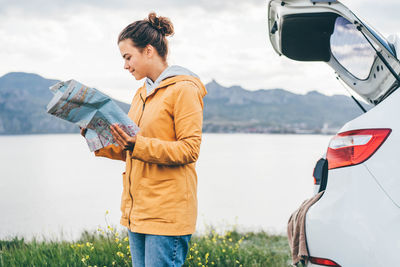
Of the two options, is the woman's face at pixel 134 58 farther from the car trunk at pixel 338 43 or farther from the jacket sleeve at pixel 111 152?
the car trunk at pixel 338 43

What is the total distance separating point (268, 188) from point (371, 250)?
33248mm

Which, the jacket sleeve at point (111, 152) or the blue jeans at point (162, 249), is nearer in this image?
the blue jeans at point (162, 249)

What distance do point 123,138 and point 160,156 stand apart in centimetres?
21

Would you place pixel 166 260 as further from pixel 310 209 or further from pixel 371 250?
pixel 371 250

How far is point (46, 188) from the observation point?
34000 mm

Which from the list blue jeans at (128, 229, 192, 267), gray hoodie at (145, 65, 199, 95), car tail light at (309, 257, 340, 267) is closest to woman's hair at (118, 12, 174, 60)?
gray hoodie at (145, 65, 199, 95)

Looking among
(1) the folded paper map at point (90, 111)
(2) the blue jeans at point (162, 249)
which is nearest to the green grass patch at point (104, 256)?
(2) the blue jeans at point (162, 249)

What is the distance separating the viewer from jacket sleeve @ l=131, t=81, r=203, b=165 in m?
1.82

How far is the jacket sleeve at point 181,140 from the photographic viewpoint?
1.82m

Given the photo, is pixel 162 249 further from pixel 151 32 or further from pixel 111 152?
pixel 151 32

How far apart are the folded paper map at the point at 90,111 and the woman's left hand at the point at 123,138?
→ 0.03m

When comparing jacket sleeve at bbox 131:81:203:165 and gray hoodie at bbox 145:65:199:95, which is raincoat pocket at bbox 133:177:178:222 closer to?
jacket sleeve at bbox 131:81:203:165

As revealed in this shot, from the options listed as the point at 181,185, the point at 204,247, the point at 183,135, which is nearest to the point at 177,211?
the point at 181,185

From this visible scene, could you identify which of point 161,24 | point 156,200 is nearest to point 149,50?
point 161,24
